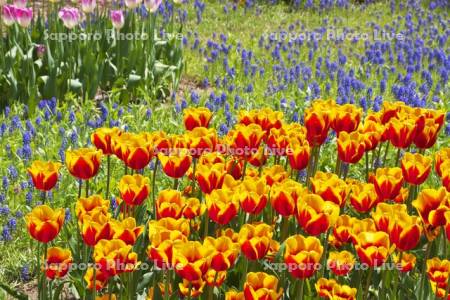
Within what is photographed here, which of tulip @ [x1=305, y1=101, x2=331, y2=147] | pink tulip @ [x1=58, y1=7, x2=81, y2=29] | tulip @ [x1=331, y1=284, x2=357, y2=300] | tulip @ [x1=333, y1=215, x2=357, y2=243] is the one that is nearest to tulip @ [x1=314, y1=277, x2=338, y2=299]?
tulip @ [x1=331, y1=284, x2=357, y2=300]

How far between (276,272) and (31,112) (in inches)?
133

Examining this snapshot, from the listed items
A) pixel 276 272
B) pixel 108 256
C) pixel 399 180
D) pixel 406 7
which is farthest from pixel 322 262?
pixel 406 7

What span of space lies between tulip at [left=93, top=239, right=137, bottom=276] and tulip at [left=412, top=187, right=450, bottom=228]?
3.14ft

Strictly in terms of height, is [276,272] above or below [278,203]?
below

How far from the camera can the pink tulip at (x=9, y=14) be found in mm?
5453

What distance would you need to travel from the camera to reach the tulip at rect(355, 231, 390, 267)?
235 centimetres

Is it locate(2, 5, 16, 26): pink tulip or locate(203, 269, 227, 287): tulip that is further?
locate(2, 5, 16, 26): pink tulip

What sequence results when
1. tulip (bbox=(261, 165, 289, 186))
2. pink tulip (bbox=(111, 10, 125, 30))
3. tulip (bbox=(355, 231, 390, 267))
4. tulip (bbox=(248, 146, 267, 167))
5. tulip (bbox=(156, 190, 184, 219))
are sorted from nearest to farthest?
tulip (bbox=(355, 231, 390, 267))
tulip (bbox=(156, 190, 184, 219))
tulip (bbox=(261, 165, 289, 186))
tulip (bbox=(248, 146, 267, 167))
pink tulip (bbox=(111, 10, 125, 30))

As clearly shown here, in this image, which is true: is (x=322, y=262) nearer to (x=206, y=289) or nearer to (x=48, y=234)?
(x=206, y=289)

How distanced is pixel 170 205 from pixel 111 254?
0.99ft

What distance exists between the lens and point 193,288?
267 cm

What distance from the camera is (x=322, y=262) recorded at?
278 cm

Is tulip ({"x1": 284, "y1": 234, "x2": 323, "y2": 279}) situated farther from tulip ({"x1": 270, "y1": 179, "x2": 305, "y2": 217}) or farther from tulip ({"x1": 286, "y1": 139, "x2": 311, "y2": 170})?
tulip ({"x1": 286, "y1": 139, "x2": 311, "y2": 170})

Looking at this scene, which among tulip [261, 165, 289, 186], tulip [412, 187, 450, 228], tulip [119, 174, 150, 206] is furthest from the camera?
tulip [261, 165, 289, 186]
